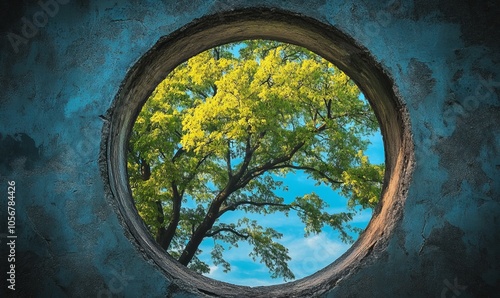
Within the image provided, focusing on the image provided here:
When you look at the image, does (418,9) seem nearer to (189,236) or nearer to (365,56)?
(365,56)

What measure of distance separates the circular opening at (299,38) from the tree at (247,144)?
8.25 metres

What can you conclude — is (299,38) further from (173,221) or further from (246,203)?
(246,203)

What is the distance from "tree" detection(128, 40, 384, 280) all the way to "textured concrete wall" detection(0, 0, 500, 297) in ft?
28.5

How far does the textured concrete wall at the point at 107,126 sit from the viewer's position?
2779 millimetres

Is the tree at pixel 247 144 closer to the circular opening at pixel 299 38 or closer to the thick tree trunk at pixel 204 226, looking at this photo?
the thick tree trunk at pixel 204 226

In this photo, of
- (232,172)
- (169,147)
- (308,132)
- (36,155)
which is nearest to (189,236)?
(232,172)

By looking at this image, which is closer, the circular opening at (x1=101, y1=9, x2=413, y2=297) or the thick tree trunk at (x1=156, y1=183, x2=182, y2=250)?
the circular opening at (x1=101, y1=9, x2=413, y2=297)

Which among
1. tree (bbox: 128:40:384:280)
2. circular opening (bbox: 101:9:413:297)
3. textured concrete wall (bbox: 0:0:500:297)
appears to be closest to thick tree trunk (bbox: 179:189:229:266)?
tree (bbox: 128:40:384:280)

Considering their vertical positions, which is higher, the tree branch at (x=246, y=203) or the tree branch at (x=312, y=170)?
the tree branch at (x=312, y=170)

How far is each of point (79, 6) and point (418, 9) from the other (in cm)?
211

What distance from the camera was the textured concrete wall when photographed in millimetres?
2779

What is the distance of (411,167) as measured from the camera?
113 inches

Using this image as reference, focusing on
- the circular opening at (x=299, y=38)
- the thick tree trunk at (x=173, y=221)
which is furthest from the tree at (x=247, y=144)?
the circular opening at (x=299, y=38)

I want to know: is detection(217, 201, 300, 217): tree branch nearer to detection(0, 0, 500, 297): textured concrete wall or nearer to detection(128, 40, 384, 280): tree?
detection(128, 40, 384, 280): tree
